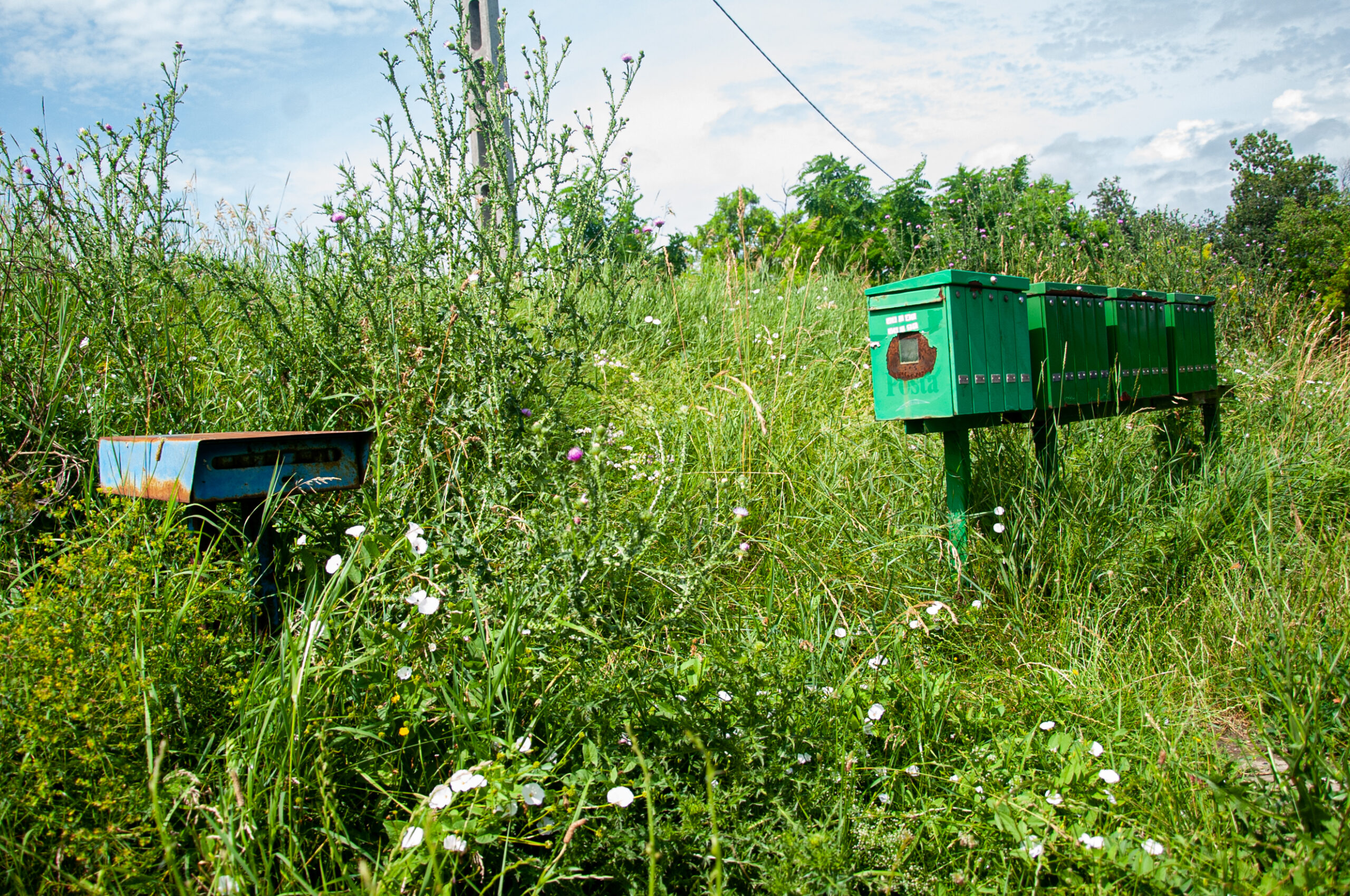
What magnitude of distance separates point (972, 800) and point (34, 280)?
403cm

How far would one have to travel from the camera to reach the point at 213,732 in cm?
157

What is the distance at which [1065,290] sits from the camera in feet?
10.4

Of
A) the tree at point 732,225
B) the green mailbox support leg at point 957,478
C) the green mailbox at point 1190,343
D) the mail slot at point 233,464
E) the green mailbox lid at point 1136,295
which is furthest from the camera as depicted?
the tree at point 732,225

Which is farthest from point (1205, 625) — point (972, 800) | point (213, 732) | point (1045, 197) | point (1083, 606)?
point (1045, 197)

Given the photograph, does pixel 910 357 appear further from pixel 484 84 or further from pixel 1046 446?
pixel 484 84

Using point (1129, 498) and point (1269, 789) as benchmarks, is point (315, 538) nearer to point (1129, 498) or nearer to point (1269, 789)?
point (1269, 789)

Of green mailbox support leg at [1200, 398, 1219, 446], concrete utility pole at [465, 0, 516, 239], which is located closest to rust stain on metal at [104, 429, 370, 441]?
concrete utility pole at [465, 0, 516, 239]

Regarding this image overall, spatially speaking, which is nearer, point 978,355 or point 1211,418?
point 978,355

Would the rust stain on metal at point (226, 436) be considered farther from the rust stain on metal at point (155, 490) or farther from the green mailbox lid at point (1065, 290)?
the green mailbox lid at point (1065, 290)

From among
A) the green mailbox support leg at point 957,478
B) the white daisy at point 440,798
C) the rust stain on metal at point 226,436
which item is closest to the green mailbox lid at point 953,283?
the green mailbox support leg at point 957,478

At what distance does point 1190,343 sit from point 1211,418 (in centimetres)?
47

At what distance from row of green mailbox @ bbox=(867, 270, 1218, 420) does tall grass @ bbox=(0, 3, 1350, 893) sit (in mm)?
336

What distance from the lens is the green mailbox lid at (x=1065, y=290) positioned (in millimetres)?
3037

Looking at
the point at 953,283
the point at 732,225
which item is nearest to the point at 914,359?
the point at 953,283
